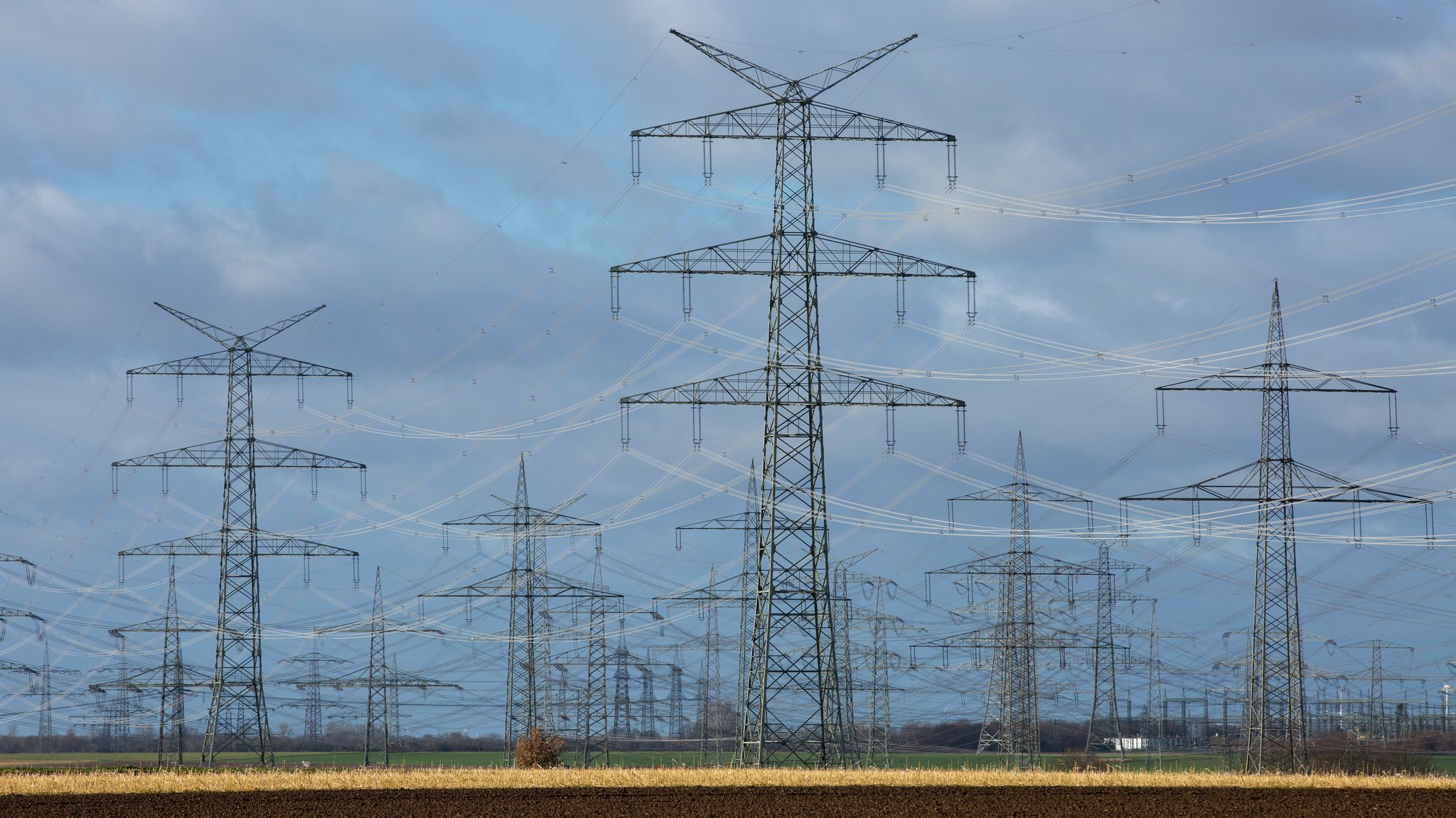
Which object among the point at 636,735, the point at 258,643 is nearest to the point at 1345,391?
the point at 258,643

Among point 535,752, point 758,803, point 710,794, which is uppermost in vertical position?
point 758,803

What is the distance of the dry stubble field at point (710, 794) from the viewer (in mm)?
32781

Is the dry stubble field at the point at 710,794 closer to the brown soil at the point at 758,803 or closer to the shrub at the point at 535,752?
the brown soil at the point at 758,803

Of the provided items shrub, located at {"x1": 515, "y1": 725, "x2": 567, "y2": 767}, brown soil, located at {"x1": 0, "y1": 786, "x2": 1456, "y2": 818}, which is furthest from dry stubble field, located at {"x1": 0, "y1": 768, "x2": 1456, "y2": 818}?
shrub, located at {"x1": 515, "y1": 725, "x2": 567, "y2": 767}

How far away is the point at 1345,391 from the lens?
44.4 m

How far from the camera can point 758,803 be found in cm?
3341

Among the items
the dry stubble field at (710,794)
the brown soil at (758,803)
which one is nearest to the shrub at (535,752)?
the dry stubble field at (710,794)

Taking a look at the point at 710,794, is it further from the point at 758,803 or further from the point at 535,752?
the point at 535,752

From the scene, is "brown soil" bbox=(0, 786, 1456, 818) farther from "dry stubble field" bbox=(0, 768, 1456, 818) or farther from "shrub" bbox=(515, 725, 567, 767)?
"shrub" bbox=(515, 725, 567, 767)

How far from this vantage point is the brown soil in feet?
106

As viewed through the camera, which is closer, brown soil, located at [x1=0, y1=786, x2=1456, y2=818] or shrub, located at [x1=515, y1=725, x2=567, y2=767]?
brown soil, located at [x1=0, y1=786, x2=1456, y2=818]

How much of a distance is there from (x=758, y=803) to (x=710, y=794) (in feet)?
8.45

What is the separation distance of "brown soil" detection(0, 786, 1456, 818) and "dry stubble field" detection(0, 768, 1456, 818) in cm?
7


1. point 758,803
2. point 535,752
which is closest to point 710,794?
point 758,803
